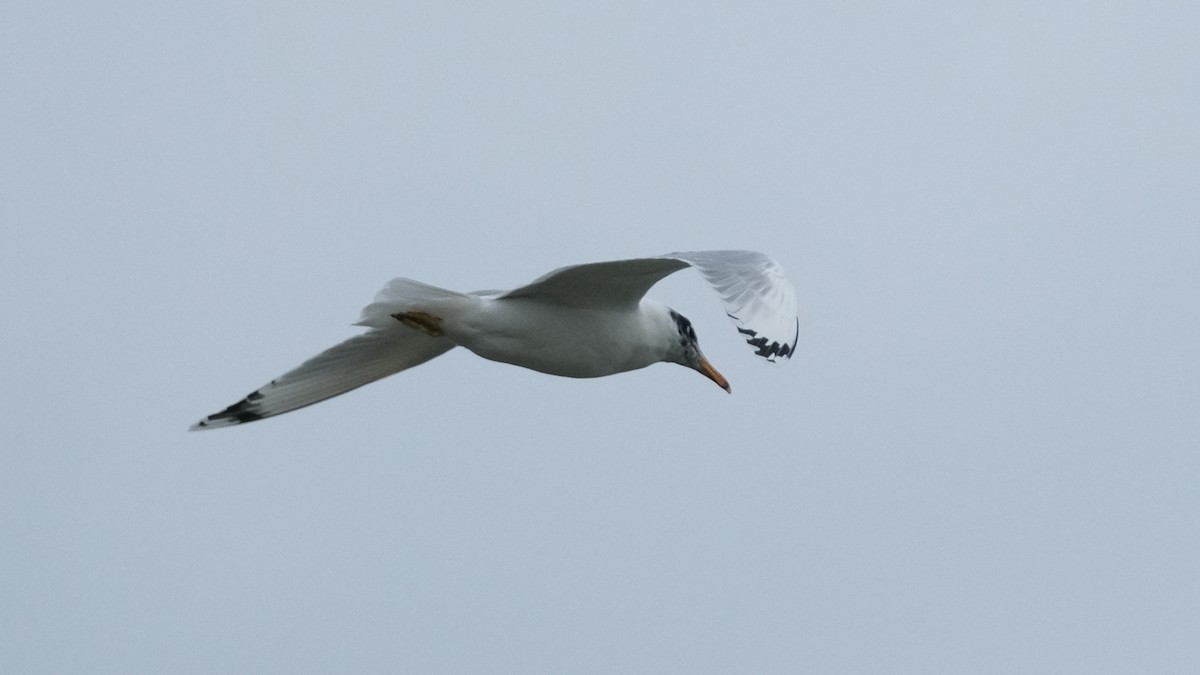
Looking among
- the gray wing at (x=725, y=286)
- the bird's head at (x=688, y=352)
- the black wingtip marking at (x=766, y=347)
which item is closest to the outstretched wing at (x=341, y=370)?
the gray wing at (x=725, y=286)

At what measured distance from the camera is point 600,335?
293 inches

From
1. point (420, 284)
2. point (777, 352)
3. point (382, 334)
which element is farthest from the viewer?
point (382, 334)

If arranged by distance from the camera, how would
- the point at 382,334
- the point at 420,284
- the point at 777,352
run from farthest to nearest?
1. the point at 382,334
2. the point at 420,284
3. the point at 777,352

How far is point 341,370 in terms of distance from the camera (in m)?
8.08

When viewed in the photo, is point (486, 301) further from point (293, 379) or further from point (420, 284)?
point (293, 379)

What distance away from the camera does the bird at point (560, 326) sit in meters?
6.79

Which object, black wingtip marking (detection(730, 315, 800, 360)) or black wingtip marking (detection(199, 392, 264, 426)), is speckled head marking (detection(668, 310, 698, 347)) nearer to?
black wingtip marking (detection(730, 315, 800, 360))

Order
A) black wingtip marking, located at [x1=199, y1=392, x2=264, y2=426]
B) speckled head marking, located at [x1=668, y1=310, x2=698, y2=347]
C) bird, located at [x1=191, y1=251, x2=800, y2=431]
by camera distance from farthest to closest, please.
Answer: black wingtip marking, located at [x1=199, y1=392, x2=264, y2=426] → speckled head marking, located at [x1=668, y1=310, x2=698, y2=347] → bird, located at [x1=191, y1=251, x2=800, y2=431]

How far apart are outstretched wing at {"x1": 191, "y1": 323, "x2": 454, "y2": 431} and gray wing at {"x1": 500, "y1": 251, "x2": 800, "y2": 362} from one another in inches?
29.4

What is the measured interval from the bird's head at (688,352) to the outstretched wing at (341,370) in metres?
0.91

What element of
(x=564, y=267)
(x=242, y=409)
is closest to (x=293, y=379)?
(x=242, y=409)

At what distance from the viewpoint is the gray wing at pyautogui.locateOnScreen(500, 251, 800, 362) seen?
21.9 feet

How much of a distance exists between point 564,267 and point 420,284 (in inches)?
28.7

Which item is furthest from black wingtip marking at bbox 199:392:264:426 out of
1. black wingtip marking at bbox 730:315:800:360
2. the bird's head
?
black wingtip marking at bbox 730:315:800:360
